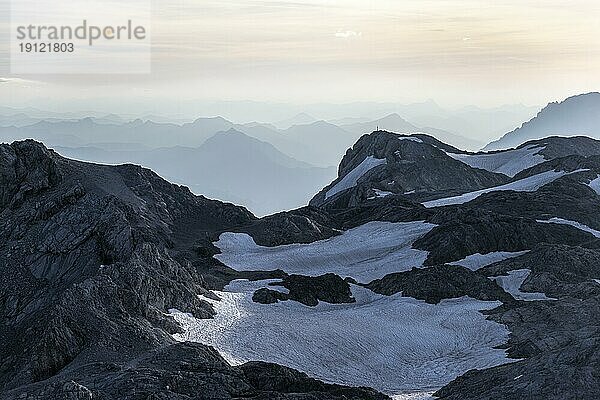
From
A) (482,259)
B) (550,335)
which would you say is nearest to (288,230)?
(482,259)

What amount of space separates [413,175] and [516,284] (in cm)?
9066

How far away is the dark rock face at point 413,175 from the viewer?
561ft

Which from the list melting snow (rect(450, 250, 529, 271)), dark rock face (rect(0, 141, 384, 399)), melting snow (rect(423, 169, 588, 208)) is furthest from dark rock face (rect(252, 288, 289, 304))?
melting snow (rect(423, 169, 588, 208))

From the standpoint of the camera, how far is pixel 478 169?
194m

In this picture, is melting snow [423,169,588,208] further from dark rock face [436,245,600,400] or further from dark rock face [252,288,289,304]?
dark rock face [252,288,289,304]

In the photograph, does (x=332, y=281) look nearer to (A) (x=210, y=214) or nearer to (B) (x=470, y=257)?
(B) (x=470, y=257)

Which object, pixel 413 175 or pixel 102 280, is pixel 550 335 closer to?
pixel 102 280

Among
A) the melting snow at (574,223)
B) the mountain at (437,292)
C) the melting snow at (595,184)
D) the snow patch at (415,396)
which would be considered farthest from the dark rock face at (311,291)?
the melting snow at (595,184)

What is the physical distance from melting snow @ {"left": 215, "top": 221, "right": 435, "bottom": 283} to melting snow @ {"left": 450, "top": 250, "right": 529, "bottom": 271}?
605cm

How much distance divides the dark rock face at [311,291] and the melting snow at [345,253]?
825cm

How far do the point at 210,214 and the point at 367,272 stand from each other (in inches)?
1573

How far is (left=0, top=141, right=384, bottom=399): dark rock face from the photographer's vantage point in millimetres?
47375

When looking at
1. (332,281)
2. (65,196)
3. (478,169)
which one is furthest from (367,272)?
(478,169)

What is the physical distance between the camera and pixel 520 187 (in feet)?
493
